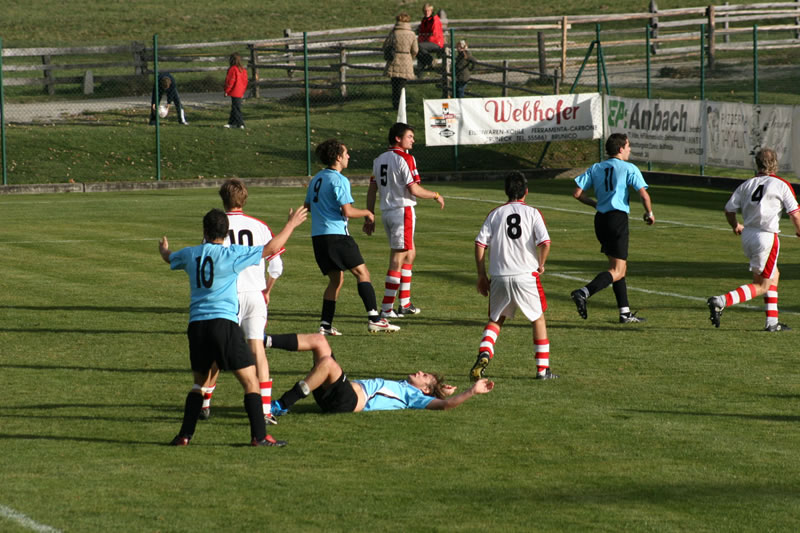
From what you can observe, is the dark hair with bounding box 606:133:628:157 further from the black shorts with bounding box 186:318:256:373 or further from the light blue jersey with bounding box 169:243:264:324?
the black shorts with bounding box 186:318:256:373

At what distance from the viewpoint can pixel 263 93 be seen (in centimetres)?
4084

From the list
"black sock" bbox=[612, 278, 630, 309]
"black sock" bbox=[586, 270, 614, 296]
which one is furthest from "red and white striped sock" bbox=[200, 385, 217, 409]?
"black sock" bbox=[612, 278, 630, 309]

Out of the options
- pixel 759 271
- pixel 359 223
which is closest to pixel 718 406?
pixel 759 271

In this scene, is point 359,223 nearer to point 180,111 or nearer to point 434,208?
point 434,208

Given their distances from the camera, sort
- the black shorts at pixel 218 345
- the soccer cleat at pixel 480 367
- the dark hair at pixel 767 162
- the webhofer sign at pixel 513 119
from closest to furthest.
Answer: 1. the black shorts at pixel 218 345
2. the soccer cleat at pixel 480 367
3. the dark hair at pixel 767 162
4. the webhofer sign at pixel 513 119

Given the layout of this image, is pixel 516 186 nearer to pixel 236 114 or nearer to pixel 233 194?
pixel 233 194

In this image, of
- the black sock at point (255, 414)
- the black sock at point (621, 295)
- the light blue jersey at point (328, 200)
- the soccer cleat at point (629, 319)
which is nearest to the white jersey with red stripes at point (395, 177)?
the light blue jersey at point (328, 200)

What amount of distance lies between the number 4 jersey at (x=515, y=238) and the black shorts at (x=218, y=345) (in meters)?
3.20

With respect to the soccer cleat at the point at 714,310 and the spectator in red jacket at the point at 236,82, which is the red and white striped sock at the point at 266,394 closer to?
the soccer cleat at the point at 714,310

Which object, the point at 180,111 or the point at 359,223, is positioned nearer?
the point at 359,223

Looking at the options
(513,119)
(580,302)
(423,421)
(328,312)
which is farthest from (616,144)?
(513,119)

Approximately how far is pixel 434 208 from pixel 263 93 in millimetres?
16137

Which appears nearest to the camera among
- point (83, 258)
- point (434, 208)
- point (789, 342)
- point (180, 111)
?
point (789, 342)

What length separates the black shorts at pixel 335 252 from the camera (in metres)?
13.1
